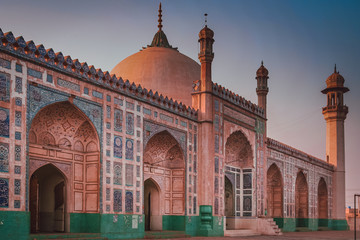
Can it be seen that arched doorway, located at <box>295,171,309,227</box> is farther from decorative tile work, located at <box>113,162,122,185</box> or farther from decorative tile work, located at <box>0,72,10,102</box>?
decorative tile work, located at <box>0,72,10,102</box>

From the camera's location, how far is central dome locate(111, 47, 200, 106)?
19766 millimetres

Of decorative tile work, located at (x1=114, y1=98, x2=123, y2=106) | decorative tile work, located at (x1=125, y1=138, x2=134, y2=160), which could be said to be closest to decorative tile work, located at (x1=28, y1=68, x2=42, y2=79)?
decorative tile work, located at (x1=114, y1=98, x2=123, y2=106)

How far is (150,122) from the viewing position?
1515 centimetres

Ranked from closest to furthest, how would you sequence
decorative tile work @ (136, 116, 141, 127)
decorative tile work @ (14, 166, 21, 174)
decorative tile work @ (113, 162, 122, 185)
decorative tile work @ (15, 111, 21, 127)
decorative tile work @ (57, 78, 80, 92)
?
1. decorative tile work @ (14, 166, 21, 174)
2. decorative tile work @ (15, 111, 21, 127)
3. decorative tile work @ (57, 78, 80, 92)
4. decorative tile work @ (113, 162, 122, 185)
5. decorative tile work @ (136, 116, 141, 127)

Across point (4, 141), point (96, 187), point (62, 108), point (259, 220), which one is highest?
point (62, 108)

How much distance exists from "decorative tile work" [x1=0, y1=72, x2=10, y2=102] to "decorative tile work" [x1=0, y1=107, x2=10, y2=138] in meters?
0.26

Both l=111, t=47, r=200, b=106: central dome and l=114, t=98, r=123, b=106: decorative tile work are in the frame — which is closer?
l=114, t=98, r=123, b=106: decorative tile work

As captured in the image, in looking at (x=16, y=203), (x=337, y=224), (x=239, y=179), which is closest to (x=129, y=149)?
(x=16, y=203)

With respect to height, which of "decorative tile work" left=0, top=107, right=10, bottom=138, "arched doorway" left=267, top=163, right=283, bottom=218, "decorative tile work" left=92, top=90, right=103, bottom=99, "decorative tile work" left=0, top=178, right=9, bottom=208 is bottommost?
"arched doorway" left=267, top=163, right=283, bottom=218

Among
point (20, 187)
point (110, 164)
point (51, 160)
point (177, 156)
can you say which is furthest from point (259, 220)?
point (20, 187)

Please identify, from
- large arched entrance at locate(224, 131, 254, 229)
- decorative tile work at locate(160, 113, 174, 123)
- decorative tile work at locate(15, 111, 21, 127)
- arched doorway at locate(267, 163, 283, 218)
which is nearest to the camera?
decorative tile work at locate(15, 111, 21, 127)

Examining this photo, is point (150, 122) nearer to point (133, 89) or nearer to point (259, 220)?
point (133, 89)

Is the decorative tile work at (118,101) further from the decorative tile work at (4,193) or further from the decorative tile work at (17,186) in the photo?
the decorative tile work at (4,193)

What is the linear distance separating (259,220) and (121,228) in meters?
8.87
